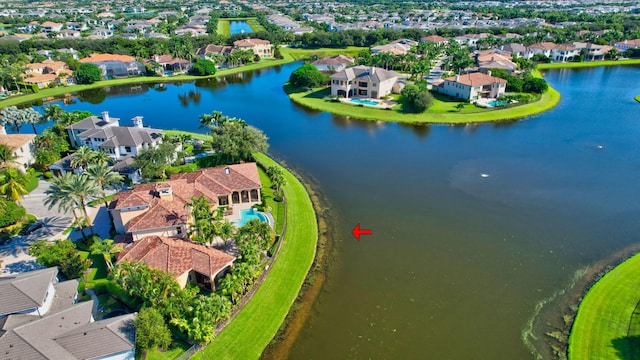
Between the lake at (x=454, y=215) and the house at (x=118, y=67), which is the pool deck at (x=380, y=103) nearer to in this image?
the lake at (x=454, y=215)

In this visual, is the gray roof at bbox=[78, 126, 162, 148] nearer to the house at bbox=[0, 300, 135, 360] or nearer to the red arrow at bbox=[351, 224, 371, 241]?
the house at bbox=[0, 300, 135, 360]

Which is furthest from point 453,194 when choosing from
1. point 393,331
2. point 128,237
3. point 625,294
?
point 128,237

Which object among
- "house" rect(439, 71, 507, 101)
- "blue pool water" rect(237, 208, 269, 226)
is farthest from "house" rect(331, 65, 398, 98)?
"blue pool water" rect(237, 208, 269, 226)

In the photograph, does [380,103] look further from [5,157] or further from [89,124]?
[5,157]

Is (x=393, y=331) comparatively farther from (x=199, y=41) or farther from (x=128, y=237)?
(x=199, y=41)

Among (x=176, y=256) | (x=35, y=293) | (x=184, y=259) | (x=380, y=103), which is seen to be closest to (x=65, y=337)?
(x=35, y=293)

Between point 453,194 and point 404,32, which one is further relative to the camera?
point 404,32

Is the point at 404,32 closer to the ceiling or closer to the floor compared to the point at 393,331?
closer to the ceiling
